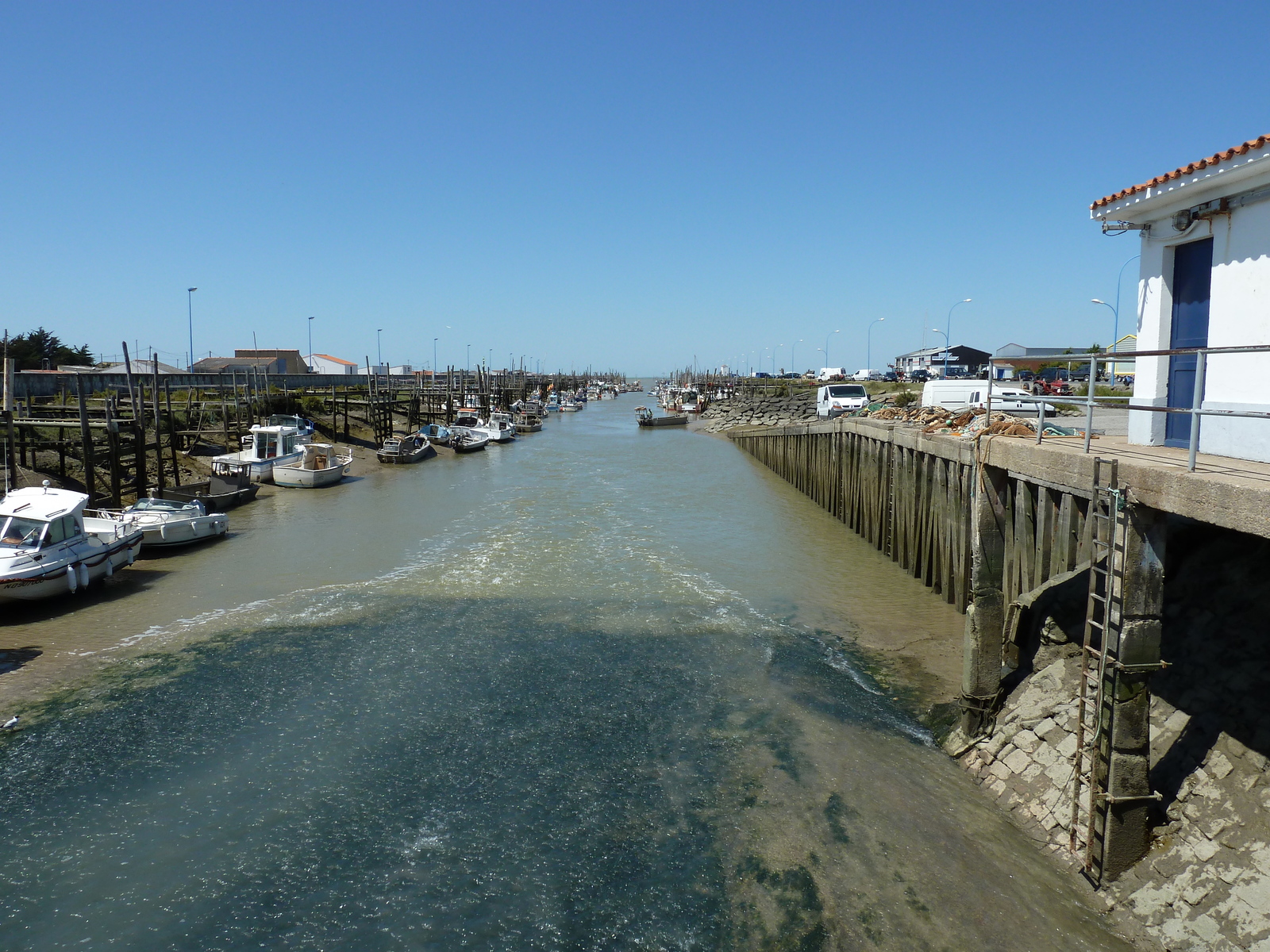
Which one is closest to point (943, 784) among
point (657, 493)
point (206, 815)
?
point (206, 815)

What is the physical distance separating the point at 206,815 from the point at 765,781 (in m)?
7.46

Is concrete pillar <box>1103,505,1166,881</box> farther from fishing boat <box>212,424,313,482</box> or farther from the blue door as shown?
fishing boat <box>212,424,313,482</box>

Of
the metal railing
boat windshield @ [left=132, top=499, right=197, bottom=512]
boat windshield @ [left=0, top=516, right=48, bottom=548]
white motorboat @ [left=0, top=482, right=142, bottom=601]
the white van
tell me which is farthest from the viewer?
the white van

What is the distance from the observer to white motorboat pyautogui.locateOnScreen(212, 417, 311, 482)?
127 feet

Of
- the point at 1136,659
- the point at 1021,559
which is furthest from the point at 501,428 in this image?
the point at 1136,659

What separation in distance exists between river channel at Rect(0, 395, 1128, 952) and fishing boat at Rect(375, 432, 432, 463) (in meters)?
29.2

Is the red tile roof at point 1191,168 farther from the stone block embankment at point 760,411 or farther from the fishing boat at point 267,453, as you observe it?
the stone block embankment at point 760,411

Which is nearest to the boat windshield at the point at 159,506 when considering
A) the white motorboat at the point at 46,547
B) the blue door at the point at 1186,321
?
the white motorboat at the point at 46,547

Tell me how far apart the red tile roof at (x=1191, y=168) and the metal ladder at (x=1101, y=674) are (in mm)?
4112

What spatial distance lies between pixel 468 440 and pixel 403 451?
29.7 feet

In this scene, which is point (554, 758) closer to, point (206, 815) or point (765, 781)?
point (765, 781)

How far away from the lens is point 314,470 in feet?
131

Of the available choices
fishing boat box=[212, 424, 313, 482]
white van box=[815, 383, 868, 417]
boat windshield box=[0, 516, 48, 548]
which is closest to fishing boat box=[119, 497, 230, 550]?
boat windshield box=[0, 516, 48, 548]

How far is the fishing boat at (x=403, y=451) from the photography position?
50.9 m
